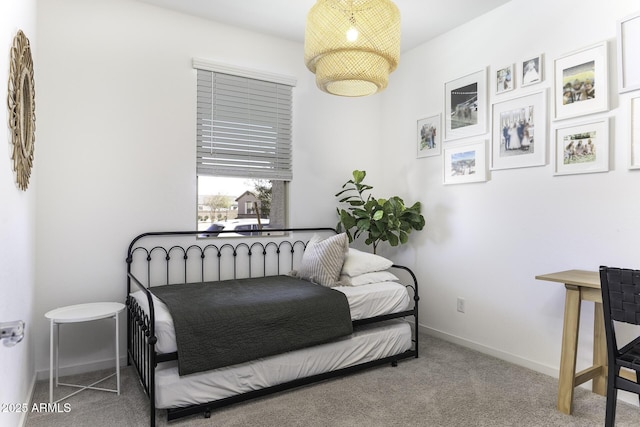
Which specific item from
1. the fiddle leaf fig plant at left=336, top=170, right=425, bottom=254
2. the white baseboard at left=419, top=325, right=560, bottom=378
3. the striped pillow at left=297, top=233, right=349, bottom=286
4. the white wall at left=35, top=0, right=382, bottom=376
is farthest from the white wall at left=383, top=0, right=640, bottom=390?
the white wall at left=35, top=0, right=382, bottom=376

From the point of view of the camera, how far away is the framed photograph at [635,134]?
2189 mm

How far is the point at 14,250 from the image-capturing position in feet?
5.84

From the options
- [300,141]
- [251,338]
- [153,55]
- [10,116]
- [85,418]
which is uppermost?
[153,55]

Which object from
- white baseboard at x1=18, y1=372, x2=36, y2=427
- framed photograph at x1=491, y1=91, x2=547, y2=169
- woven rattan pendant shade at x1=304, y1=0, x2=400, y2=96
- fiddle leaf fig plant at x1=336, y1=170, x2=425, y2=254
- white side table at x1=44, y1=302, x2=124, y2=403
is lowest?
white baseboard at x1=18, y1=372, x2=36, y2=427

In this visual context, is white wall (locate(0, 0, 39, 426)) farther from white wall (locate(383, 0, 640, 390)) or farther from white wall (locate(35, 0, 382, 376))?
white wall (locate(383, 0, 640, 390))

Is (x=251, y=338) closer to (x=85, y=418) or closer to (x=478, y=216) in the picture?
(x=85, y=418)

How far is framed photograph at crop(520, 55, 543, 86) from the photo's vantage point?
2.68 meters

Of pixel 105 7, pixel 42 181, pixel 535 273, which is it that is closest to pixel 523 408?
pixel 535 273

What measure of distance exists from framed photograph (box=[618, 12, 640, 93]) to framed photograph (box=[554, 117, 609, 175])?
0.22 m

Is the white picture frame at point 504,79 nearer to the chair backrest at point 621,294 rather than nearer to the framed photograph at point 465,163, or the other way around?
the framed photograph at point 465,163

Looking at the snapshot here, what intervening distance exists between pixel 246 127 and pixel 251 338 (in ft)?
6.25

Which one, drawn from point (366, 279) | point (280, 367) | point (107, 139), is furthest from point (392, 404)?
point (107, 139)

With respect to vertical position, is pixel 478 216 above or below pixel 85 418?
above

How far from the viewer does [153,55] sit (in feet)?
9.76
